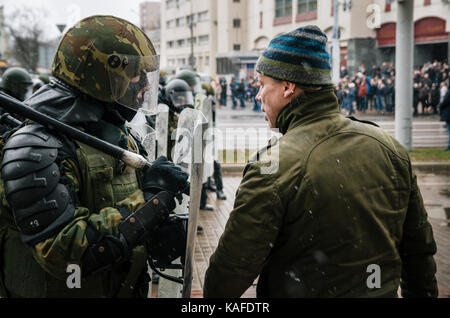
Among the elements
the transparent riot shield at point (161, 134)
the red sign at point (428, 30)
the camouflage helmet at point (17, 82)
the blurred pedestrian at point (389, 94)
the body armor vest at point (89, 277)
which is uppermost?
the red sign at point (428, 30)

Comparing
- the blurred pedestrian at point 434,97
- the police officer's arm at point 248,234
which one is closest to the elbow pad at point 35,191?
the police officer's arm at point 248,234

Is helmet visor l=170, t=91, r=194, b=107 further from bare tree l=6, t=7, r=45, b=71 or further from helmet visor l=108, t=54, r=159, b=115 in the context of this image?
bare tree l=6, t=7, r=45, b=71

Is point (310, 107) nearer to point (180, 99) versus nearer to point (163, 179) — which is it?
point (163, 179)

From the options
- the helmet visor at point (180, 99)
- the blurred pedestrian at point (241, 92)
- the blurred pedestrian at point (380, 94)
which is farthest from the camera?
the blurred pedestrian at point (241, 92)

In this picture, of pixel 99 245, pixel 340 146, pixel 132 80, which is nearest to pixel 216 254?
pixel 99 245

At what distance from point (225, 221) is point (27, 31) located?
57519 mm

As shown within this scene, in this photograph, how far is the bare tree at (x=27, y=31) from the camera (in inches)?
2161

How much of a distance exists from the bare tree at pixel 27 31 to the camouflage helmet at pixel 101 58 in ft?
186

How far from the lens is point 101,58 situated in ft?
7.42

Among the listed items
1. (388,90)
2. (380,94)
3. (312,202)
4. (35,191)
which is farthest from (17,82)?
(380,94)

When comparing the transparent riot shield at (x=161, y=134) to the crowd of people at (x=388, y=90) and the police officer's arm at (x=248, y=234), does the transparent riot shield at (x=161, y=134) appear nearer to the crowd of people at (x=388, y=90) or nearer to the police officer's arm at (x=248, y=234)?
the police officer's arm at (x=248, y=234)

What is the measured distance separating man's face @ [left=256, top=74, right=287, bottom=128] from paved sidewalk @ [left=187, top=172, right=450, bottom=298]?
2758mm

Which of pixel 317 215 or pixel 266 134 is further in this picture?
pixel 266 134

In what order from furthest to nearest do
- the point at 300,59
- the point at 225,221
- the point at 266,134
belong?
the point at 266,134 < the point at 225,221 < the point at 300,59
